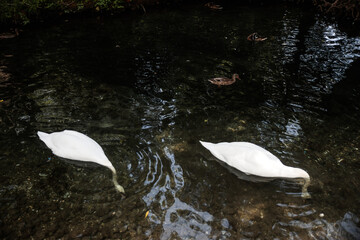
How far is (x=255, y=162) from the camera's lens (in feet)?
12.1

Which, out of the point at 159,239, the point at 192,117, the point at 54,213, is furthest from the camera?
the point at 192,117

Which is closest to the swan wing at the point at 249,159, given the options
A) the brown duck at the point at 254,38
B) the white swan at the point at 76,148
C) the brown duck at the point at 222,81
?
the white swan at the point at 76,148

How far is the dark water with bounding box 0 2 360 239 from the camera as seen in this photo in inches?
130

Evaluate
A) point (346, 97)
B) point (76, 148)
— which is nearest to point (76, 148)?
point (76, 148)

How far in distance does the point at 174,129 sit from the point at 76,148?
5.49 ft

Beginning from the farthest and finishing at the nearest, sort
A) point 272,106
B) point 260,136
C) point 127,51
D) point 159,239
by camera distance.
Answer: point 127,51 < point 272,106 < point 260,136 < point 159,239

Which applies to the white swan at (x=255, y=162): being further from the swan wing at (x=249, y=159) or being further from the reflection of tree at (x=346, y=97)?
the reflection of tree at (x=346, y=97)

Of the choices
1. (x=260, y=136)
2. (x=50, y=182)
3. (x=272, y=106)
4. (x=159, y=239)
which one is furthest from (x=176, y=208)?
(x=272, y=106)

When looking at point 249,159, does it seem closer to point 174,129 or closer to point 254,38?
point 174,129

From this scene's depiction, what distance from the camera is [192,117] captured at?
5148mm

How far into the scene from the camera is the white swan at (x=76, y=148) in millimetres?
3785

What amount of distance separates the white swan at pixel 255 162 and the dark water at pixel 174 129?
20cm

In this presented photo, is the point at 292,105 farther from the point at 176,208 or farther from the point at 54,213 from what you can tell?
the point at 54,213

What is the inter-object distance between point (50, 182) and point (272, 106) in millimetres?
4185
